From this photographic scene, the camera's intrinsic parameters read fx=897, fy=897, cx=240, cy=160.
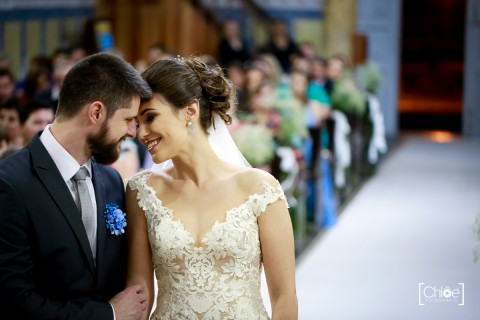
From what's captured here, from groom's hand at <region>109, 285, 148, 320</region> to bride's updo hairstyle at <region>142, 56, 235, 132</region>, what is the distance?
62cm

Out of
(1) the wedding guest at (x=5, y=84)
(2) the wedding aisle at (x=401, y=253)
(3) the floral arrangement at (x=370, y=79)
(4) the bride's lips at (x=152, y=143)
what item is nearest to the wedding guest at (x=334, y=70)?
(3) the floral arrangement at (x=370, y=79)

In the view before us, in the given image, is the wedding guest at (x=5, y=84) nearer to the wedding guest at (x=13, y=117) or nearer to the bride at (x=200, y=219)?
the wedding guest at (x=13, y=117)

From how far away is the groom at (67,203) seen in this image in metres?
2.70

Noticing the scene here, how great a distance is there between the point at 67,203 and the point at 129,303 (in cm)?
42

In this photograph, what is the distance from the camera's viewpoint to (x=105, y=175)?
3.11 m

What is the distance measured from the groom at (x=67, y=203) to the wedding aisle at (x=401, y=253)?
2501mm

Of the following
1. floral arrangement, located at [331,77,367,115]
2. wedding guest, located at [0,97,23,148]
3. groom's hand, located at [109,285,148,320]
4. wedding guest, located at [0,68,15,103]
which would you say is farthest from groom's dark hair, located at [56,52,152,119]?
floral arrangement, located at [331,77,367,115]

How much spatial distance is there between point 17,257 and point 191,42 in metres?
9.99

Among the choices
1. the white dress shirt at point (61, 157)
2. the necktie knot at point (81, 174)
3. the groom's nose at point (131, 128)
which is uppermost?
the groom's nose at point (131, 128)

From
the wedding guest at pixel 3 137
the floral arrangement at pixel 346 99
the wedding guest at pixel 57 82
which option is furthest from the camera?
the floral arrangement at pixel 346 99

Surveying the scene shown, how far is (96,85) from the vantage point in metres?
2.79

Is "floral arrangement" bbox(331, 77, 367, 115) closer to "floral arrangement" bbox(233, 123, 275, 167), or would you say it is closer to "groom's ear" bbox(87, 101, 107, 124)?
"floral arrangement" bbox(233, 123, 275, 167)

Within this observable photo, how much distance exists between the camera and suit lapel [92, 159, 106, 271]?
2.90 meters

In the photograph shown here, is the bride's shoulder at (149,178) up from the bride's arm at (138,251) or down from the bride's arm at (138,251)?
up
